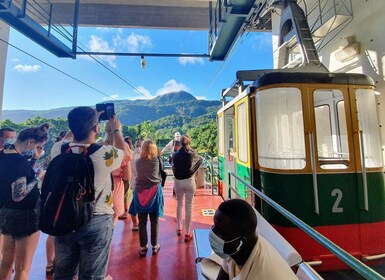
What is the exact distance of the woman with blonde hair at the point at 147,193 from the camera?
8.63 feet

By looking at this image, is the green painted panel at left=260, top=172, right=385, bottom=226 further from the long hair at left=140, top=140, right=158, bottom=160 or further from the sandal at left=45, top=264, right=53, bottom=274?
the sandal at left=45, top=264, right=53, bottom=274

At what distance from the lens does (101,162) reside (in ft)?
4.40

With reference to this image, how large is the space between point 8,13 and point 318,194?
430 centimetres

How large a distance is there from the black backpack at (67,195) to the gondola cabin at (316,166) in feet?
6.18

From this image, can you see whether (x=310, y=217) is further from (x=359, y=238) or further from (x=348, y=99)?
(x=348, y=99)

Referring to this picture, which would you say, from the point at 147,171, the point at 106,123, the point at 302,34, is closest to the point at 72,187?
the point at 106,123

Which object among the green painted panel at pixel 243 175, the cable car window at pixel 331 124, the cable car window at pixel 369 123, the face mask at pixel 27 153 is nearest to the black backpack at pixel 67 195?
the face mask at pixel 27 153

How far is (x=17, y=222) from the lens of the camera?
1.62 m

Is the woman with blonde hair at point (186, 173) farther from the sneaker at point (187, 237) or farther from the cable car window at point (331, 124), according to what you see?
the cable car window at point (331, 124)

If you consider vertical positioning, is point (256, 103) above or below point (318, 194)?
above

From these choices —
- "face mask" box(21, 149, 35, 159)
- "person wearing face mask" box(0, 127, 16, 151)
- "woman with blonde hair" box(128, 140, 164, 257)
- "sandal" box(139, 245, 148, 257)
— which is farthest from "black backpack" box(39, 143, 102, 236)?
"sandal" box(139, 245, 148, 257)

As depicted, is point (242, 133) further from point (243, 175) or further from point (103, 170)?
point (103, 170)

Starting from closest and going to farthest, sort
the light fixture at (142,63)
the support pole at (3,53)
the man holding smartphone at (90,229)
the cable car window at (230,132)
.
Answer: the man holding smartphone at (90,229) < the cable car window at (230,132) < the light fixture at (142,63) < the support pole at (3,53)

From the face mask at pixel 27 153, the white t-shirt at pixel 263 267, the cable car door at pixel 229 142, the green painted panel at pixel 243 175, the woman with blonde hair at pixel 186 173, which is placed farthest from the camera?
the cable car door at pixel 229 142
